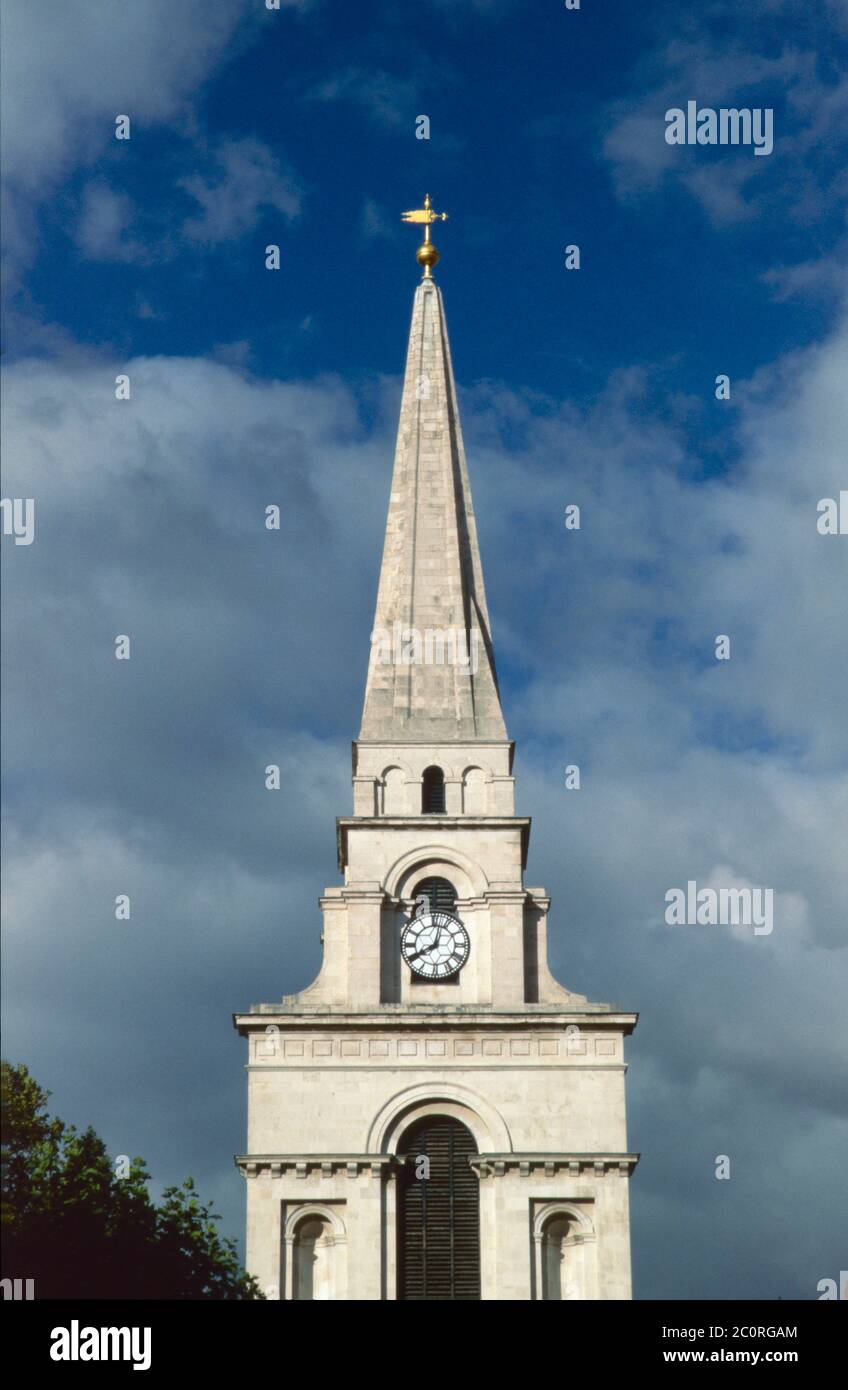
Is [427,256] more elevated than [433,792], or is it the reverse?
[427,256]

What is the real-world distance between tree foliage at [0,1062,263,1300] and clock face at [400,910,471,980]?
13129 millimetres

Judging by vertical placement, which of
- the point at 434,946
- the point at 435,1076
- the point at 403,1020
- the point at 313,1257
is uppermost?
the point at 434,946

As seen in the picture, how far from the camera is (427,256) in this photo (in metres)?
80.2

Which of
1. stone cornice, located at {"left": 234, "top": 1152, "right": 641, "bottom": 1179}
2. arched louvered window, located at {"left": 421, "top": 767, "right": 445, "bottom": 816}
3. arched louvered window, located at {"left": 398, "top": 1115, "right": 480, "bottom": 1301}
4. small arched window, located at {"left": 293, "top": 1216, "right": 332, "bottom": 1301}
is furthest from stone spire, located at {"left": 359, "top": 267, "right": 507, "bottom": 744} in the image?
small arched window, located at {"left": 293, "top": 1216, "right": 332, "bottom": 1301}

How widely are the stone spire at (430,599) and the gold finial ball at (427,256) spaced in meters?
4.69

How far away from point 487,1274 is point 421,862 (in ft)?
42.8

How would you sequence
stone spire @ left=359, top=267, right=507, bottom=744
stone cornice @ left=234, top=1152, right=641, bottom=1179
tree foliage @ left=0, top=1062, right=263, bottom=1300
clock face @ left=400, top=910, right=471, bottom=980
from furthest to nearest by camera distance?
stone spire @ left=359, top=267, right=507, bottom=744 < clock face @ left=400, top=910, right=471, bottom=980 < stone cornice @ left=234, top=1152, right=641, bottom=1179 < tree foliage @ left=0, top=1062, right=263, bottom=1300

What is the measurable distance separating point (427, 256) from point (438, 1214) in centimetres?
3642

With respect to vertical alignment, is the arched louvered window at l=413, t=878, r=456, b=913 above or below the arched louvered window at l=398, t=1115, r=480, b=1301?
above

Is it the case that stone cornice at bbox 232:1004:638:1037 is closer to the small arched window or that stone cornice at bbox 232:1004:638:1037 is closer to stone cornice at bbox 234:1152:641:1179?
stone cornice at bbox 234:1152:641:1179

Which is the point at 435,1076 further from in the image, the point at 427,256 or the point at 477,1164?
the point at 427,256

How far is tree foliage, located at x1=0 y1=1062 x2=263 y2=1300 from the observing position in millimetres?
50750

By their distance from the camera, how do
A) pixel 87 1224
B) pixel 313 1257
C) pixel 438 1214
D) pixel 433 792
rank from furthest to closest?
pixel 433 792
pixel 438 1214
pixel 313 1257
pixel 87 1224

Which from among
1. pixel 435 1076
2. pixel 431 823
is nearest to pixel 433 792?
pixel 431 823
